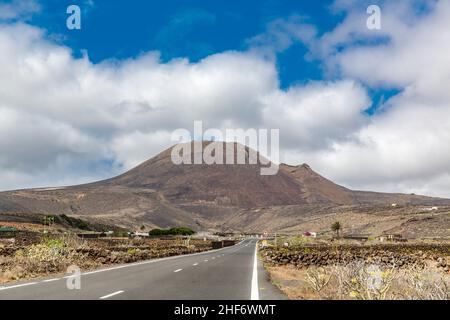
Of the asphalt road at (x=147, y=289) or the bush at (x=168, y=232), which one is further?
the bush at (x=168, y=232)

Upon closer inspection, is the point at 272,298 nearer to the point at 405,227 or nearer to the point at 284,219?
the point at 405,227

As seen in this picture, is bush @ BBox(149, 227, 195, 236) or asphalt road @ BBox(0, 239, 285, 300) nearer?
asphalt road @ BBox(0, 239, 285, 300)

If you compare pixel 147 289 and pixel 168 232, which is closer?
pixel 147 289

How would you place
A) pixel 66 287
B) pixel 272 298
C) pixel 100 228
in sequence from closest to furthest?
pixel 272 298
pixel 66 287
pixel 100 228

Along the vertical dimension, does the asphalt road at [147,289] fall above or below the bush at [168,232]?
above

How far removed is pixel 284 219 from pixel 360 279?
18512 centimetres

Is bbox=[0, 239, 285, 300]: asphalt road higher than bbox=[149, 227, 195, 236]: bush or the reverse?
higher

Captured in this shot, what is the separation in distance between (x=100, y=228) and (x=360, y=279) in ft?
419

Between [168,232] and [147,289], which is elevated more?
[147,289]

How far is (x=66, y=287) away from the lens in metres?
15.1

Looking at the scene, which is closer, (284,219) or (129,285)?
(129,285)

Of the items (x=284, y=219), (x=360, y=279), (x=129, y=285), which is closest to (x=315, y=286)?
(x=360, y=279)
